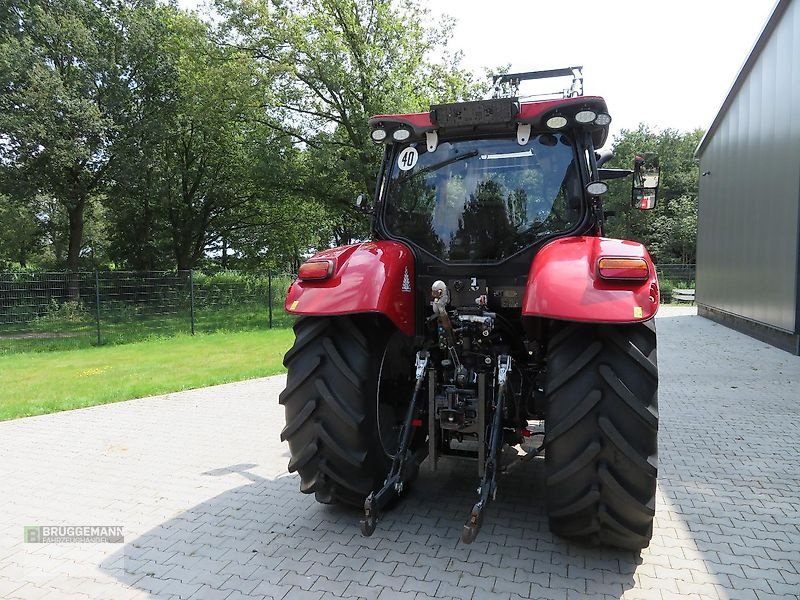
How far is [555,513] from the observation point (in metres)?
2.89

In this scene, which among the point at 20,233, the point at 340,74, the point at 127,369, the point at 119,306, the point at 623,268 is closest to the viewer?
the point at 623,268

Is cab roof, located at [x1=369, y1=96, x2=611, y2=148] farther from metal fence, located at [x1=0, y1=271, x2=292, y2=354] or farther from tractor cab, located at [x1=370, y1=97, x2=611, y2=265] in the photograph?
metal fence, located at [x1=0, y1=271, x2=292, y2=354]

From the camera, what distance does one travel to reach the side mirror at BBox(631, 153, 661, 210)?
3.92 m

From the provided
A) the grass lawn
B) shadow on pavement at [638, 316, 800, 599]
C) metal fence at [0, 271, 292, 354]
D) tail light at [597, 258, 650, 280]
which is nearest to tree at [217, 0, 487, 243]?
metal fence at [0, 271, 292, 354]

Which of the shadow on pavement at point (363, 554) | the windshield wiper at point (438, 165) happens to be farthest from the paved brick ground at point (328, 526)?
the windshield wiper at point (438, 165)

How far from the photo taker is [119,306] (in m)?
13.6

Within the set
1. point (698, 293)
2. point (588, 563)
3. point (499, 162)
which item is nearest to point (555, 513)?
point (588, 563)

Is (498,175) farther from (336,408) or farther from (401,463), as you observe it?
(401,463)

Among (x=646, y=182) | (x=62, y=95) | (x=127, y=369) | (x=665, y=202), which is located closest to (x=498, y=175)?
(x=646, y=182)

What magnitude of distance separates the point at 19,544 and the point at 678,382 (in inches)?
310

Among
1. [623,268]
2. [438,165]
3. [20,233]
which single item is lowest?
[623,268]

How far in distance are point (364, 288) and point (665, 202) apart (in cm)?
4558

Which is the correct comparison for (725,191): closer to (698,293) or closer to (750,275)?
(750,275)
